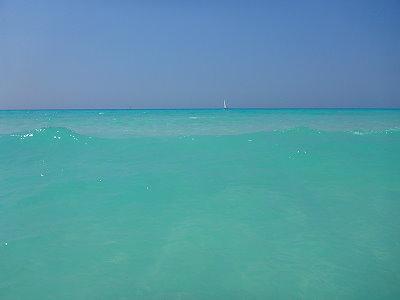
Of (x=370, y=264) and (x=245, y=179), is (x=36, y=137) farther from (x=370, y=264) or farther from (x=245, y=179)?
(x=370, y=264)

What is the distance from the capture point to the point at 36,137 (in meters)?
15.2

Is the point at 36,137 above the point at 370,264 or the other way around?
above

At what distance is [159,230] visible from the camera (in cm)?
564

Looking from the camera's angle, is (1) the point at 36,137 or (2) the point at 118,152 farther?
(1) the point at 36,137

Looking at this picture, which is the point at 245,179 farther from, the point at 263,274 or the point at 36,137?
the point at 36,137

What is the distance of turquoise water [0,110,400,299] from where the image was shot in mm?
4051

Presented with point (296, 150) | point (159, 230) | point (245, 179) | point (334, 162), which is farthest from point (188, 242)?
point (296, 150)

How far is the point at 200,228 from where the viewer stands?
5.67 metres

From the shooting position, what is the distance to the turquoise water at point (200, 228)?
405 centimetres

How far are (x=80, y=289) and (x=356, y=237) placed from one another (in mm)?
4294

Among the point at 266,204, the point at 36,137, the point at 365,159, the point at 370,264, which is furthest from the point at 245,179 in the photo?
the point at 36,137

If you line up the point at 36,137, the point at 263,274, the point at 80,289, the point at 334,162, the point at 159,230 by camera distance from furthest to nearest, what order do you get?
the point at 36,137, the point at 334,162, the point at 159,230, the point at 263,274, the point at 80,289

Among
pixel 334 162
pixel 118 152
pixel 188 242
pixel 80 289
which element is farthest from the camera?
pixel 118 152

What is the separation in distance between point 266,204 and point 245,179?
193 centimetres
